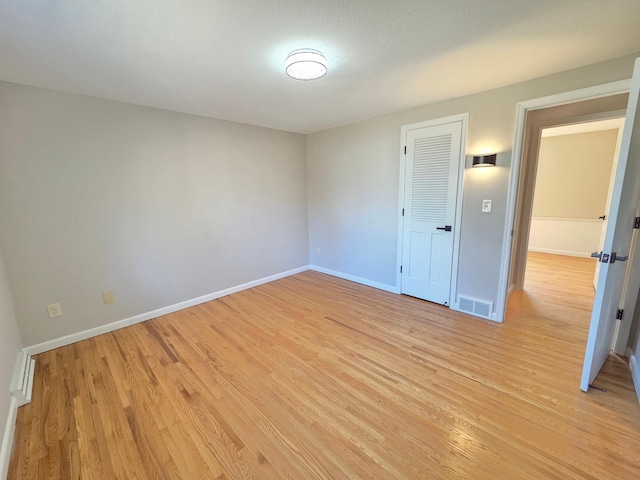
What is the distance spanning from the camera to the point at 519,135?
2.43 meters

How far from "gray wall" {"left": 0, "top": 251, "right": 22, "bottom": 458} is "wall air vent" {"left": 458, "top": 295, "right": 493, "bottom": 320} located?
376 cm

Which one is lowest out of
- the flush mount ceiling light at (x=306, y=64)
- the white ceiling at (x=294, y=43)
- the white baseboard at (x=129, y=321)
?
the white baseboard at (x=129, y=321)

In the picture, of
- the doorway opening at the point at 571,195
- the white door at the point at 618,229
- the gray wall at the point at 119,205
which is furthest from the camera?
the doorway opening at the point at 571,195

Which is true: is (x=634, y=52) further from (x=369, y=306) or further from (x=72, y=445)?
(x=72, y=445)

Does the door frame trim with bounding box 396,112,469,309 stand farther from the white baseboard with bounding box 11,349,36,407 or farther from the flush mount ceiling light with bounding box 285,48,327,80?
the white baseboard with bounding box 11,349,36,407

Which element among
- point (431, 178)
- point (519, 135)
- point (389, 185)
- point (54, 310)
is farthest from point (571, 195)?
point (54, 310)

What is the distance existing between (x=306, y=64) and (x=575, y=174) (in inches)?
252

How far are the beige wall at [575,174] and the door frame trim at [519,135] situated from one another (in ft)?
11.5

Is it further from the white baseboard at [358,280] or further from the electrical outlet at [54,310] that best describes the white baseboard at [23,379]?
the white baseboard at [358,280]

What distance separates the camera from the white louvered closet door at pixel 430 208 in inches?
114

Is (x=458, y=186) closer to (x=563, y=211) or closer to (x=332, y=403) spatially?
(x=332, y=403)

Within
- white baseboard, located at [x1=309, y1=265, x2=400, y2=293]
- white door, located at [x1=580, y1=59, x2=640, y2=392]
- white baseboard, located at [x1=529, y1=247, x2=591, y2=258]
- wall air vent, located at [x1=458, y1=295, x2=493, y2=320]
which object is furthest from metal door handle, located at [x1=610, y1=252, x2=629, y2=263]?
white baseboard, located at [x1=529, y1=247, x2=591, y2=258]

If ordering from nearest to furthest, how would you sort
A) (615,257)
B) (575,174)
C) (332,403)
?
(615,257) → (332,403) → (575,174)

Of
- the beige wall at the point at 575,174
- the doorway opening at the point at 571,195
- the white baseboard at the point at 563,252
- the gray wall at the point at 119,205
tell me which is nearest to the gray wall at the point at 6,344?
the gray wall at the point at 119,205
